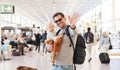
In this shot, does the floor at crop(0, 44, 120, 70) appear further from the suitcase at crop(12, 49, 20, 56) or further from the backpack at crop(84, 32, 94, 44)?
the suitcase at crop(12, 49, 20, 56)

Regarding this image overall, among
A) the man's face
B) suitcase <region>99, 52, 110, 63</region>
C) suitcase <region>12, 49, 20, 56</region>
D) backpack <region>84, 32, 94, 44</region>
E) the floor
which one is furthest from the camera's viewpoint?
suitcase <region>12, 49, 20, 56</region>

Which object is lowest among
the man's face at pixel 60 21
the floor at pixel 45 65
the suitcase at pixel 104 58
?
the floor at pixel 45 65

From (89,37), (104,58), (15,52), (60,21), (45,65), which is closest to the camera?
(60,21)

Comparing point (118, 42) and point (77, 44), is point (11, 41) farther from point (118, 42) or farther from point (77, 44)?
point (77, 44)

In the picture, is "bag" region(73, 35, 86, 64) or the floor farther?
the floor

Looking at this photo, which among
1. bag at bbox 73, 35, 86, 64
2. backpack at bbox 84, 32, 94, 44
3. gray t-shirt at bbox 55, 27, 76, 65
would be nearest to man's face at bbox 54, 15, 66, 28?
gray t-shirt at bbox 55, 27, 76, 65

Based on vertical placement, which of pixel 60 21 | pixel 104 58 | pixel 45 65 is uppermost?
pixel 60 21

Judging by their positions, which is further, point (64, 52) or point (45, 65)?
point (45, 65)

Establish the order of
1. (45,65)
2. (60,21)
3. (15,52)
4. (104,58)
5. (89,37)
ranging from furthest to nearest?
(15,52) → (89,37) → (104,58) → (45,65) → (60,21)

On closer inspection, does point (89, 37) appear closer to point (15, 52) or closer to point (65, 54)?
point (15, 52)

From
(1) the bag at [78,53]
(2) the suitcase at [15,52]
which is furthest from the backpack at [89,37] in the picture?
(1) the bag at [78,53]

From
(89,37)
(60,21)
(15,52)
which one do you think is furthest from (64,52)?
(15,52)

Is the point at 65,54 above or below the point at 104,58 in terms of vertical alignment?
above

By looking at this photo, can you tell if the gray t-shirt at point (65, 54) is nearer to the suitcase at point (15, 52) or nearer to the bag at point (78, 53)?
the bag at point (78, 53)
